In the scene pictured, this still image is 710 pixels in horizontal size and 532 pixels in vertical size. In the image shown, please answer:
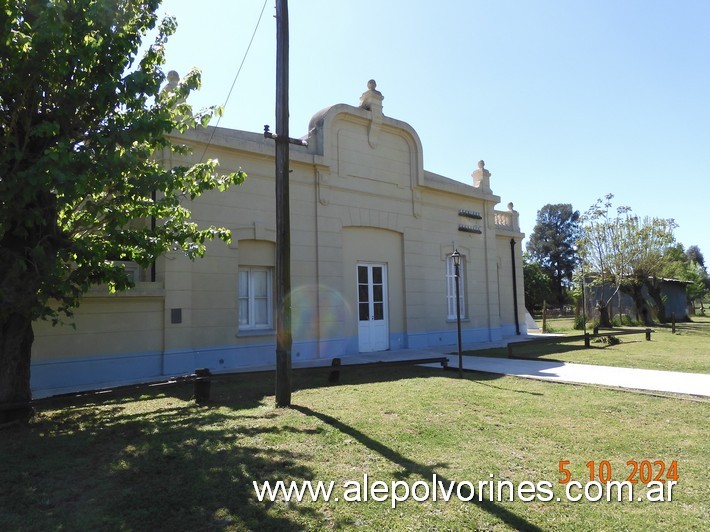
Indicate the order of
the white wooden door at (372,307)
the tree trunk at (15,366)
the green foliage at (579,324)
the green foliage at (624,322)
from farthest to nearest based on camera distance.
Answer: the green foliage at (624,322) < the green foliage at (579,324) < the white wooden door at (372,307) < the tree trunk at (15,366)

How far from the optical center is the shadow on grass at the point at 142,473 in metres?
3.53

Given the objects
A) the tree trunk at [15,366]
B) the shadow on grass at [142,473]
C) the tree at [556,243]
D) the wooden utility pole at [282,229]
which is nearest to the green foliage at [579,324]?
the wooden utility pole at [282,229]

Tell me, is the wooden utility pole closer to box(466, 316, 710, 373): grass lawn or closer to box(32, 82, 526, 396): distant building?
box(32, 82, 526, 396): distant building

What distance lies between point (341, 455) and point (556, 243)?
2494 inches

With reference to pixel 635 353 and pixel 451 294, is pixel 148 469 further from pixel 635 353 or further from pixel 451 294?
pixel 451 294

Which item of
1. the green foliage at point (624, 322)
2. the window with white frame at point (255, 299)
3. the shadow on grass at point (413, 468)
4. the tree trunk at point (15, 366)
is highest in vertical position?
the window with white frame at point (255, 299)

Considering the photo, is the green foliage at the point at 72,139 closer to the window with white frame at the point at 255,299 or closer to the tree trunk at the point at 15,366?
the tree trunk at the point at 15,366

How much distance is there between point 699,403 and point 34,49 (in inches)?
377

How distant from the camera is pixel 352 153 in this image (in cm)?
1402

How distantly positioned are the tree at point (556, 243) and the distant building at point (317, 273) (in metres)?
48.1

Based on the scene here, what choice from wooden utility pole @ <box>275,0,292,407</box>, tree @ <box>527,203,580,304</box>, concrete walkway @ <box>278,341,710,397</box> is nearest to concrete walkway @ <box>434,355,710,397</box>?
concrete walkway @ <box>278,341,710,397</box>

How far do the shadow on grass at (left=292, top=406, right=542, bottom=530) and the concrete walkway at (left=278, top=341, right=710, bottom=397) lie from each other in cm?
486

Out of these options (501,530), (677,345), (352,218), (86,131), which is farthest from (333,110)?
(677,345)

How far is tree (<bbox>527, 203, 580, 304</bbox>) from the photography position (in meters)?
61.6
